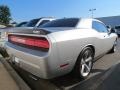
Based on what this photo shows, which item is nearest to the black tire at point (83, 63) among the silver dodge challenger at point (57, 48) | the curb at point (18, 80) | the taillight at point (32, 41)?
the silver dodge challenger at point (57, 48)

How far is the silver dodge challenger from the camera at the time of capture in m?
3.67

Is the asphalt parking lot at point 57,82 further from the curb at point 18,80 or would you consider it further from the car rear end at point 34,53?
the car rear end at point 34,53

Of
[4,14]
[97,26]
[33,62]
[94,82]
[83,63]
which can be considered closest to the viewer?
[33,62]

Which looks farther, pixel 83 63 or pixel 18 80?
pixel 83 63

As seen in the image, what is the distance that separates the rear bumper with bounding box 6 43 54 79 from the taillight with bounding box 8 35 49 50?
19cm

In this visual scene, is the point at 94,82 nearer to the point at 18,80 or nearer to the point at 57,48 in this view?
the point at 57,48

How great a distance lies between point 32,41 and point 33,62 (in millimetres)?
463

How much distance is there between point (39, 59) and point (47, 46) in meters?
0.28

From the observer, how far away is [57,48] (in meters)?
3.69

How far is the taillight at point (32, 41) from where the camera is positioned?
3.73 m

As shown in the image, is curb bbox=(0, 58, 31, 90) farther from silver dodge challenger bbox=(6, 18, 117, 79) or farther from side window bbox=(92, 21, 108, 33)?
side window bbox=(92, 21, 108, 33)

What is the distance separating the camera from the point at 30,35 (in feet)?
13.4

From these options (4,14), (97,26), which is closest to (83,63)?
(97,26)

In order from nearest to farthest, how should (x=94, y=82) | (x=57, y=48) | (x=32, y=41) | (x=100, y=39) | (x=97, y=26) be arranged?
(x=57, y=48) → (x=32, y=41) → (x=94, y=82) → (x=100, y=39) → (x=97, y=26)
